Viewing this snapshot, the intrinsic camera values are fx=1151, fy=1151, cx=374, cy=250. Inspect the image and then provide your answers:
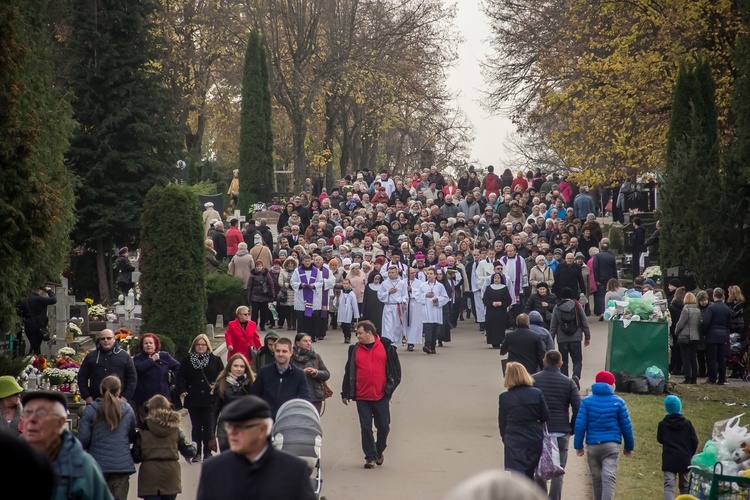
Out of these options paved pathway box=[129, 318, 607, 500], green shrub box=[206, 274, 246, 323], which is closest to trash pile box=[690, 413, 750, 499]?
paved pathway box=[129, 318, 607, 500]

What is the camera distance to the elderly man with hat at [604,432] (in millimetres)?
11656

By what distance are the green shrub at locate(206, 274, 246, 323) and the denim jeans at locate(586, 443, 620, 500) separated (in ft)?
48.7

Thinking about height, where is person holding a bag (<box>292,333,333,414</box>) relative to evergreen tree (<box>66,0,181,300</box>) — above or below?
below

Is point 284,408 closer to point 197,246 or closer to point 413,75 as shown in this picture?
point 197,246

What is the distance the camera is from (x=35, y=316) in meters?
20.5

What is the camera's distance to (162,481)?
10484 millimetres

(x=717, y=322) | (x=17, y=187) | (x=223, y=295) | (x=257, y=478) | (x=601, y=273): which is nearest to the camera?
(x=257, y=478)

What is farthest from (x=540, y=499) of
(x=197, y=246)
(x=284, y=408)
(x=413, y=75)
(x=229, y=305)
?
(x=413, y=75)

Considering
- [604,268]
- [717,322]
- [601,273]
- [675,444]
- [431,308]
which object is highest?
[604,268]

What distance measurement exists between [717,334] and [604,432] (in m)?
8.86

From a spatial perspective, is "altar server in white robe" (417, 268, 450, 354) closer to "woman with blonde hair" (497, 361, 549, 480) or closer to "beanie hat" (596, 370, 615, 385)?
"beanie hat" (596, 370, 615, 385)

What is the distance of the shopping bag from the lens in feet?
37.4

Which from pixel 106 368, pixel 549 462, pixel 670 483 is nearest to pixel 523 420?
pixel 549 462

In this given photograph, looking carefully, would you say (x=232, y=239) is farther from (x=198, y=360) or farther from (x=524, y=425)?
(x=524, y=425)
